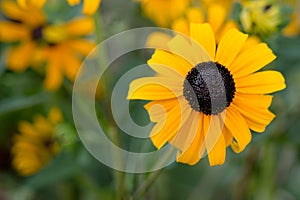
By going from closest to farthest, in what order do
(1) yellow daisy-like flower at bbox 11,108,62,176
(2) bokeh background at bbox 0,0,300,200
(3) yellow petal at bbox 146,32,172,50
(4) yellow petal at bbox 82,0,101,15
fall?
(4) yellow petal at bbox 82,0,101,15 → (3) yellow petal at bbox 146,32,172,50 → (2) bokeh background at bbox 0,0,300,200 → (1) yellow daisy-like flower at bbox 11,108,62,176

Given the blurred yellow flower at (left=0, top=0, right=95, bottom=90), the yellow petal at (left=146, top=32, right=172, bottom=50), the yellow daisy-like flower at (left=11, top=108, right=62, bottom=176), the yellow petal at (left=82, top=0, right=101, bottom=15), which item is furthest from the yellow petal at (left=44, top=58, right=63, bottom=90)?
the yellow petal at (left=82, top=0, right=101, bottom=15)

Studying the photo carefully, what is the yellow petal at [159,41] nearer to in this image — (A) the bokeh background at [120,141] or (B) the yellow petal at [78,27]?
(A) the bokeh background at [120,141]

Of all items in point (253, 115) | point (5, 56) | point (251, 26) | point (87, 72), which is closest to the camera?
point (253, 115)

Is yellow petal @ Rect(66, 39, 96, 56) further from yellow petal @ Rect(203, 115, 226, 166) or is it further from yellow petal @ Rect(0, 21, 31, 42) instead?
yellow petal @ Rect(203, 115, 226, 166)

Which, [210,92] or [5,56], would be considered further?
[5,56]

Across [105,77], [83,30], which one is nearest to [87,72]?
[83,30]

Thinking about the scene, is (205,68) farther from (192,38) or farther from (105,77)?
(105,77)

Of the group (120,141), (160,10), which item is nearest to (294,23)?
(160,10)
